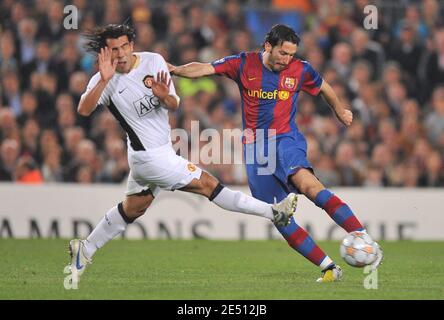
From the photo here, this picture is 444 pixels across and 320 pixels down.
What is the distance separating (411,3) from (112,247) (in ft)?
27.3

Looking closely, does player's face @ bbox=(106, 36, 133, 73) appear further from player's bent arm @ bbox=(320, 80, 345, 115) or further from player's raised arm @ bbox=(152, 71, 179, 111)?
player's bent arm @ bbox=(320, 80, 345, 115)

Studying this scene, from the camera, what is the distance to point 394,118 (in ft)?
60.3

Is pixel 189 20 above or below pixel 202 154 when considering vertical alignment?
above

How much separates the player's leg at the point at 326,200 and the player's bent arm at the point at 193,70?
1.33 meters

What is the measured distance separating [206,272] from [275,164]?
146 cm

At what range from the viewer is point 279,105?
415 inches

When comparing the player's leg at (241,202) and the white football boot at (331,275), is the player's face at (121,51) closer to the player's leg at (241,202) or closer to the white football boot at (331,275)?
the player's leg at (241,202)

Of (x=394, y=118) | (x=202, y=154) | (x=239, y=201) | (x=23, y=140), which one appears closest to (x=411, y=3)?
(x=394, y=118)

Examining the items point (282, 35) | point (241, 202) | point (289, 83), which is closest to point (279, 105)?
point (289, 83)

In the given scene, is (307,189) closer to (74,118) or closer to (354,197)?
(354,197)

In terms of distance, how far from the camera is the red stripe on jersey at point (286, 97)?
34.3ft

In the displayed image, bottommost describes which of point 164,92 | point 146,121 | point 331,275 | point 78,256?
point 331,275

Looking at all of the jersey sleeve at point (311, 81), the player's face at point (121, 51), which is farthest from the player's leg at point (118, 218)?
the jersey sleeve at point (311, 81)

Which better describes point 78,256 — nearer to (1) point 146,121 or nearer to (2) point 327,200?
(1) point 146,121
